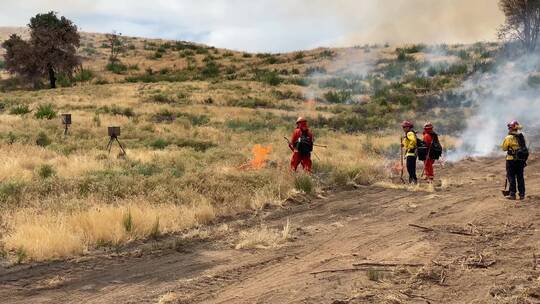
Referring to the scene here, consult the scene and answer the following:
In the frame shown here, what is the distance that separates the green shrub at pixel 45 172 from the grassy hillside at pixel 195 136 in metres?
0.05

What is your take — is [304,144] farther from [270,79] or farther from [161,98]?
[270,79]

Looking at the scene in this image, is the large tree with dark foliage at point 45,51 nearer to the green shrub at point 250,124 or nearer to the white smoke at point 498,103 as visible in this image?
the green shrub at point 250,124

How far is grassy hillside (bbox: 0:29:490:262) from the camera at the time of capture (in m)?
9.52

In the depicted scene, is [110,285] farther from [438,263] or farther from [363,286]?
[438,263]

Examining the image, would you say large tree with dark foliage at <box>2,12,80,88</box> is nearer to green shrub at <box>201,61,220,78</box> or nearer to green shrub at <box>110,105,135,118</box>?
green shrub at <box>201,61,220,78</box>

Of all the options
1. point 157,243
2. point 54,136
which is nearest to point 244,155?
point 54,136

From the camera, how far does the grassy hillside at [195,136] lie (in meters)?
9.52

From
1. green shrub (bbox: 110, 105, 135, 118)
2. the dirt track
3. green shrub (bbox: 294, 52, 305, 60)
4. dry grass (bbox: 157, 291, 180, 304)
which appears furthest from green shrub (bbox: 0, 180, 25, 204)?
green shrub (bbox: 294, 52, 305, 60)

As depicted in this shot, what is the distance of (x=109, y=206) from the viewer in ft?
32.6

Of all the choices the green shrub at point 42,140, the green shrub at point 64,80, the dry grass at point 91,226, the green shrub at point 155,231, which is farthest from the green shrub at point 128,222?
the green shrub at point 64,80

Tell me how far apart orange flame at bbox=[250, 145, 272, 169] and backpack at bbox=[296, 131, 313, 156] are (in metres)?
1.36

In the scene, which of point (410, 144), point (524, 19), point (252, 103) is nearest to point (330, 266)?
point (410, 144)

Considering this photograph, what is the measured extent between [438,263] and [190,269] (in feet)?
11.0

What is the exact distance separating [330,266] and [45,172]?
866 cm
